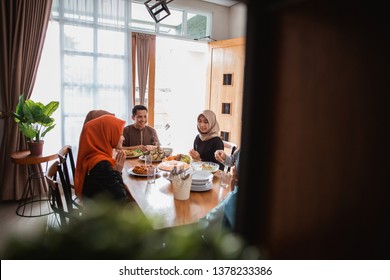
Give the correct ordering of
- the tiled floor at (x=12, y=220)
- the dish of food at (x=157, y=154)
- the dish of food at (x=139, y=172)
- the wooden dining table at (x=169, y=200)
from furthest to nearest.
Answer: the tiled floor at (x=12, y=220) → the dish of food at (x=157, y=154) → the dish of food at (x=139, y=172) → the wooden dining table at (x=169, y=200)

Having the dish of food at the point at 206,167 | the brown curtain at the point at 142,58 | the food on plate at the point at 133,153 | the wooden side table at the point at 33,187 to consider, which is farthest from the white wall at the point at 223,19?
the wooden side table at the point at 33,187

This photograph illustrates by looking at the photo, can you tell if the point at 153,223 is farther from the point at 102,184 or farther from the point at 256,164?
the point at 102,184

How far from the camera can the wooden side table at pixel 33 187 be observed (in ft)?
9.68

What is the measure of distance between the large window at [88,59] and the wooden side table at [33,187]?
0.56 m

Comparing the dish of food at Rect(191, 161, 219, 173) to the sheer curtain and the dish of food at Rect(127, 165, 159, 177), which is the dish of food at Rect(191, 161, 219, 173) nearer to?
the dish of food at Rect(127, 165, 159, 177)

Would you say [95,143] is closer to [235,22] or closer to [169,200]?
[169,200]

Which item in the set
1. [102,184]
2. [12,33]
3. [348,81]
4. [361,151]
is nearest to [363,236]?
[361,151]

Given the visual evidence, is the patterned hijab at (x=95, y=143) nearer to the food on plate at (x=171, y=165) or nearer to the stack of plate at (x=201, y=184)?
the food on plate at (x=171, y=165)

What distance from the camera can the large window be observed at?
3.65m

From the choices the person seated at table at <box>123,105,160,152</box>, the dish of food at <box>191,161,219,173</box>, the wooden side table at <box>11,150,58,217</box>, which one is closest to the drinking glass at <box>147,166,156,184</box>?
the dish of food at <box>191,161,219,173</box>

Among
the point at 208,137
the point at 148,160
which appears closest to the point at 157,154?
the point at 148,160

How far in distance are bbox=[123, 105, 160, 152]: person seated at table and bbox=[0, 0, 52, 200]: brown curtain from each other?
131 cm

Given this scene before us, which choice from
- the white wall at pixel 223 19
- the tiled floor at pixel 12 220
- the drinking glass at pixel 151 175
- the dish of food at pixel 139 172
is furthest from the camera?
the white wall at pixel 223 19

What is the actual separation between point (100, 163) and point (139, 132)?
4.91ft
